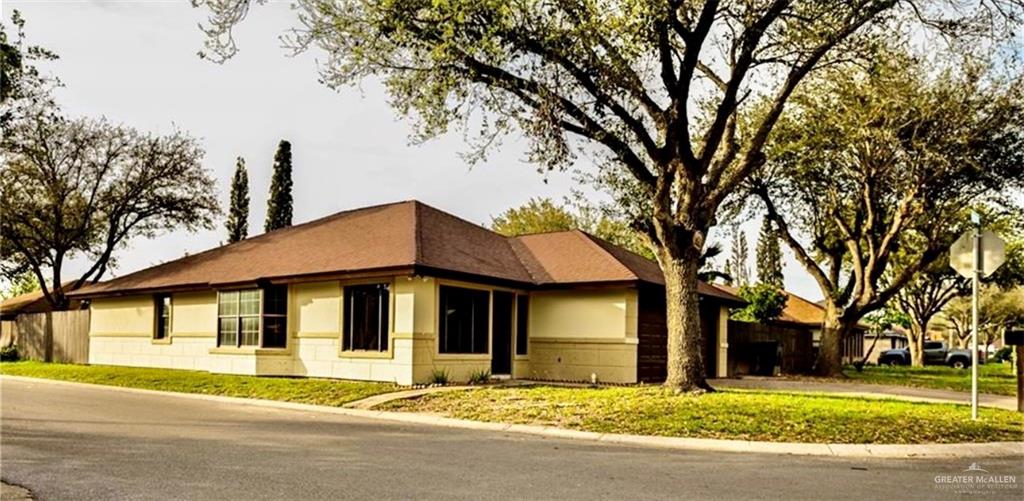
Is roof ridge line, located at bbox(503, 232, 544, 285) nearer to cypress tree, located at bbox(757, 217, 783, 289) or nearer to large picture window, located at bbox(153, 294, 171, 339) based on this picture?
large picture window, located at bbox(153, 294, 171, 339)

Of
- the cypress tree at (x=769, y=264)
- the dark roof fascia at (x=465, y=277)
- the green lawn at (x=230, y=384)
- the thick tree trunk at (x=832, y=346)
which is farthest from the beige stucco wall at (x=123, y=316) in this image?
the cypress tree at (x=769, y=264)

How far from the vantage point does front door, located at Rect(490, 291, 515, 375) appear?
72.1 feet

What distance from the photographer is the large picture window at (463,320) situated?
65.6ft

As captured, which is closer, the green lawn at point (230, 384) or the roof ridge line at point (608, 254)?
the green lawn at point (230, 384)

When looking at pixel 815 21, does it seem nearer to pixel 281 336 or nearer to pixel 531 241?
pixel 531 241

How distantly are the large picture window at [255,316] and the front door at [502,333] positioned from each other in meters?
5.50

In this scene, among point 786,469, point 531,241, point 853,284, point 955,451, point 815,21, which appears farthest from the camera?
point 853,284

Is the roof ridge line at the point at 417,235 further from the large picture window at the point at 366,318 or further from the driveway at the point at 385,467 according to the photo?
the driveway at the point at 385,467

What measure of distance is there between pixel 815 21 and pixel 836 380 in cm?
1453

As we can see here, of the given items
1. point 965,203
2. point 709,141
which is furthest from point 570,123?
point 965,203

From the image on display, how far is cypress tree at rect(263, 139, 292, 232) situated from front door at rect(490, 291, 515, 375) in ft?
67.7

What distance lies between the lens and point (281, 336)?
21.5m

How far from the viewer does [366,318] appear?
65.8 ft

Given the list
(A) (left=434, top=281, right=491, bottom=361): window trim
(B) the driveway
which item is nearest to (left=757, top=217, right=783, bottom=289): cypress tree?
(A) (left=434, top=281, right=491, bottom=361): window trim
